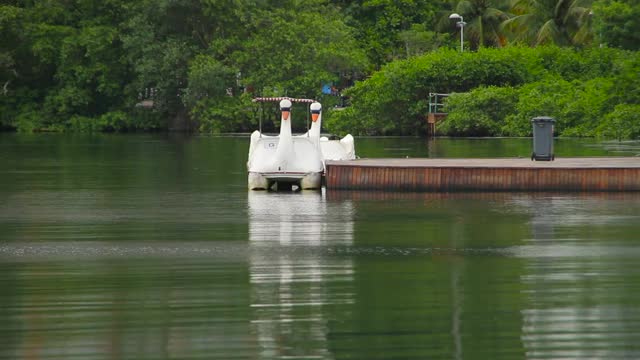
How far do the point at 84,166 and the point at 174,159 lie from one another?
19.0 ft

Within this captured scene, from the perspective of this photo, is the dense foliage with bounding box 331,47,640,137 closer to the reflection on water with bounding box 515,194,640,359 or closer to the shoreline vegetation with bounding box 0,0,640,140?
the shoreline vegetation with bounding box 0,0,640,140

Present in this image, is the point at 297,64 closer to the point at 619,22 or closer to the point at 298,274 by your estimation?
the point at 619,22

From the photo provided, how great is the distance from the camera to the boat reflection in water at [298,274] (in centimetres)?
1578

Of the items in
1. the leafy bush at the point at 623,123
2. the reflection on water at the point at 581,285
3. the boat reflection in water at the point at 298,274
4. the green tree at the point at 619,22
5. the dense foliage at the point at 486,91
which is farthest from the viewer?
the dense foliage at the point at 486,91

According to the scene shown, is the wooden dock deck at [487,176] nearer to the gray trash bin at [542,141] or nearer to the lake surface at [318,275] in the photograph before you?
the gray trash bin at [542,141]

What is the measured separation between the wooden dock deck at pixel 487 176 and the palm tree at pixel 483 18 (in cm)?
6693

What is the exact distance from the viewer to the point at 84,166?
185ft

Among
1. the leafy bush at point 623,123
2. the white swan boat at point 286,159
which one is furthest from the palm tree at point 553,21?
the white swan boat at point 286,159

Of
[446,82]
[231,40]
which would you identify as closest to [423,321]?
[446,82]

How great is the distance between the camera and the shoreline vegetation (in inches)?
3440

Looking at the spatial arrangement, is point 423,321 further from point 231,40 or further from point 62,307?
point 231,40

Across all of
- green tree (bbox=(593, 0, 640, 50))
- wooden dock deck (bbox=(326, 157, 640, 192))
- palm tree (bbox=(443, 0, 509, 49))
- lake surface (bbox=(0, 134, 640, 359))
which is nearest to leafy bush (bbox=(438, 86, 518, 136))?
green tree (bbox=(593, 0, 640, 50))

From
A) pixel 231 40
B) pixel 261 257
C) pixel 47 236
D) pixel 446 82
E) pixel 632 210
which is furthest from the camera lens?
pixel 231 40

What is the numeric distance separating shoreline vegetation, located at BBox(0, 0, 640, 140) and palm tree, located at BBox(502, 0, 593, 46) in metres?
0.13
